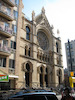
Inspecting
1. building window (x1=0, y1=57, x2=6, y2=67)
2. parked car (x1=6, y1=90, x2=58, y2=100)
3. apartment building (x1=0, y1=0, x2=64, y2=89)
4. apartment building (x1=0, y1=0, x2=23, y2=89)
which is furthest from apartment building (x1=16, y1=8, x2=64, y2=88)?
parked car (x1=6, y1=90, x2=58, y2=100)

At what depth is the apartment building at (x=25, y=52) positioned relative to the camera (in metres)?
21.4

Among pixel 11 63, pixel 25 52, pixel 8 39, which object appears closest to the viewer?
pixel 11 63

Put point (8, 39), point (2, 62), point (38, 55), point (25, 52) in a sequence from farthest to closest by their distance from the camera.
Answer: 1. point (38, 55)
2. point (25, 52)
3. point (8, 39)
4. point (2, 62)

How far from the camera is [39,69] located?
30.3 meters

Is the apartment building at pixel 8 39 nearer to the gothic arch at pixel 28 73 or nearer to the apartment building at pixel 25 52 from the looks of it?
the apartment building at pixel 25 52

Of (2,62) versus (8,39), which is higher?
(8,39)

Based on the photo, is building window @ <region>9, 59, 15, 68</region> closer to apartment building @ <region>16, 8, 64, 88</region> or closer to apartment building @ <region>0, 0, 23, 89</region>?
apartment building @ <region>0, 0, 23, 89</region>

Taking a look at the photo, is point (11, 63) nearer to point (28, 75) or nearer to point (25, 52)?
point (25, 52)

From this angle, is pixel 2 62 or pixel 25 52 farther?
pixel 25 52

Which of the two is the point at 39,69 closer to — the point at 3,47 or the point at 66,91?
the point at 3,47

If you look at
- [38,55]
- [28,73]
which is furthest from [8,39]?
[38,55]

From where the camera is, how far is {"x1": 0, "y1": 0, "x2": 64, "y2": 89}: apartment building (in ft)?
70.2

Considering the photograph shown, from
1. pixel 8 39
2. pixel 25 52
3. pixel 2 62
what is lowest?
pixel 2 62

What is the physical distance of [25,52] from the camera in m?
28.1
